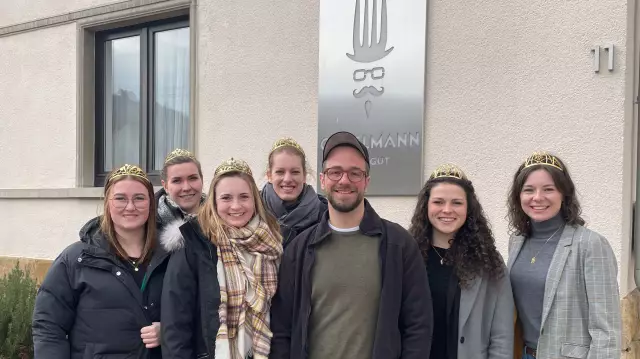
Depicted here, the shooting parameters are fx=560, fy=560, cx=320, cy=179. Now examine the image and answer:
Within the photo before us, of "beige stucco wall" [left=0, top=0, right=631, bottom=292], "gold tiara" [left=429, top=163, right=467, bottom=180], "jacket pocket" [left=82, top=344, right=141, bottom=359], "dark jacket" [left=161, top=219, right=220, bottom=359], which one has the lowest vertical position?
"jacket pocket" [left=82, top=344, right=141, bottom=359]

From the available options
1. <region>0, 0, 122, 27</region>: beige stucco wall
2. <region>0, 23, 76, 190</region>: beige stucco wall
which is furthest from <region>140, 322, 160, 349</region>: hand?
<region>0, 0, 122, 27</region>: beige stucco wall

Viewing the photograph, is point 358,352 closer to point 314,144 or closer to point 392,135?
point 392,135

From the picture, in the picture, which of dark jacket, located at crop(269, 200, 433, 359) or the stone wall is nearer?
dark jacket, located at crop(269, 200, 433, 359)

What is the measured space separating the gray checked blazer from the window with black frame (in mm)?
4901

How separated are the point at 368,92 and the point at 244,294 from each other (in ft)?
10.3

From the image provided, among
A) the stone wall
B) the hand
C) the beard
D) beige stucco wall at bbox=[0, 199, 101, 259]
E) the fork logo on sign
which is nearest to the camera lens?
the beard

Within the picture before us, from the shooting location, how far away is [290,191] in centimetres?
331

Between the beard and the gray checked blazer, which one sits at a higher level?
the beard

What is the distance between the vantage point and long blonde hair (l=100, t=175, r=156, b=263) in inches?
104

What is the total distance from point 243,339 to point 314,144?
3.25 meters

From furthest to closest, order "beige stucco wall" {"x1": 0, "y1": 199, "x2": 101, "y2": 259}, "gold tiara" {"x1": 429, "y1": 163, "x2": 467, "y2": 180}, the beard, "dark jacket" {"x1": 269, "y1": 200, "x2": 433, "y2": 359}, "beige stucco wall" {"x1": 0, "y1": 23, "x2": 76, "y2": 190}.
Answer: "beige stucco wall" {"x1": 0, "y1": 23, "x2": 76, "y2": 190} < "beige stucco wall" {"x1": 0, "y1": 199, "x2": 101, "y2": 259} < "gold tiara" {"x1": 429, "y1": 163, "x2": 467, "y2": 180} < the beard < "dark jacket" {"x1": 269, "y1": 200, "x2": 433, "y2": 359}

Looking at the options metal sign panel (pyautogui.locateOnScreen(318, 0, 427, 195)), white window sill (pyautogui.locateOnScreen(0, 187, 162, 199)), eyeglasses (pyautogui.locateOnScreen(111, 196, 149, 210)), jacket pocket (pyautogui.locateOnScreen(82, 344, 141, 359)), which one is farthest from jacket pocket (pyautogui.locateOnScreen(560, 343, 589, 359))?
white window sill (pyautogui.locateOnScreen(0, 187, 162, 199))

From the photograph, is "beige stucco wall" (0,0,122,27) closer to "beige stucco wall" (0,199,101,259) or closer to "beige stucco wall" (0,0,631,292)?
"beige stucco wall" (0,0,631,292)

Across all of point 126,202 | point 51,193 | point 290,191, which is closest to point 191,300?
point 126,202
